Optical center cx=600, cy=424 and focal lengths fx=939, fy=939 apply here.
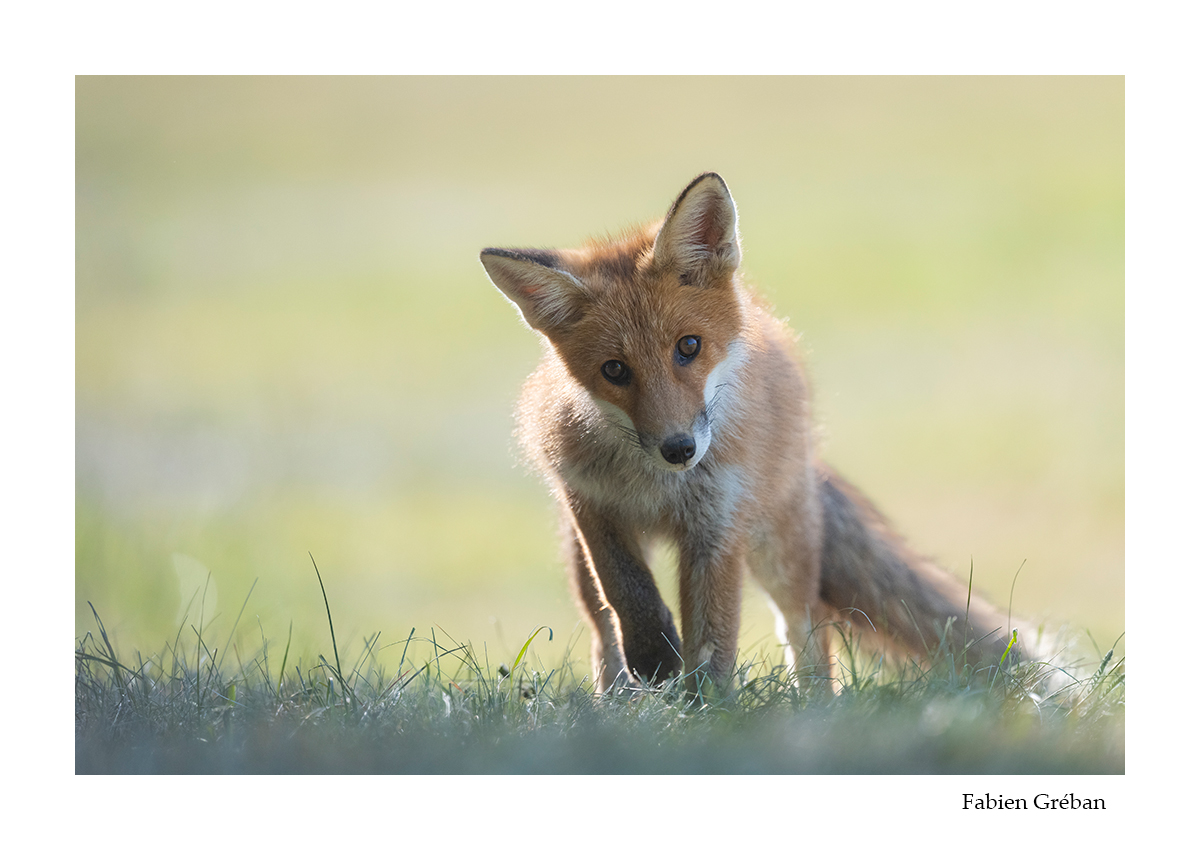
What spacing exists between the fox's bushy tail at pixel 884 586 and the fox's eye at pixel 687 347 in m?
1.53

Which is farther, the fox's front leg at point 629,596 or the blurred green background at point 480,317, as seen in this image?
the blurred green background at point 480,317

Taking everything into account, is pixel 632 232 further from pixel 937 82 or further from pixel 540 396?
pixel 937 82

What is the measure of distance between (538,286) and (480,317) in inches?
381

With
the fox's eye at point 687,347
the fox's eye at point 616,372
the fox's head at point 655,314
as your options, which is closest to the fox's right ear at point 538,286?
the fox's head at point 655,314

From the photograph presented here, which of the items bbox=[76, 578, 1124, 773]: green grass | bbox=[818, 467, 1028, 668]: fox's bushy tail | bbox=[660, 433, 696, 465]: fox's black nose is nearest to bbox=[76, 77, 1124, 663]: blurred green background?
bbox=[818, 467, 1028, 668]: fox's bushy tail

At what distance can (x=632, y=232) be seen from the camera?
4.21 meters

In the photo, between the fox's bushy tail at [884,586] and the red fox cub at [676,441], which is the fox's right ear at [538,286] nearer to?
the red fox cub at [676,441]

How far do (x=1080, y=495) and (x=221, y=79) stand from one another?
32.2 ft

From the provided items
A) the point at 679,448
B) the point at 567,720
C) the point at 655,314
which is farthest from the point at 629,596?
the point at 655,314

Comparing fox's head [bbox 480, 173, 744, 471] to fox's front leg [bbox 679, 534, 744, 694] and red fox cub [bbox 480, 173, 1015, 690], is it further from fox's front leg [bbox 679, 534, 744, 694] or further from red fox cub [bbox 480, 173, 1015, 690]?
fox's front leg [bbox 679, 534, 744, 694]

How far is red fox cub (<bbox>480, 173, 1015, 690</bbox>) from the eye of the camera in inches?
140

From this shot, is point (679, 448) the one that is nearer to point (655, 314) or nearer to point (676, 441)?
point (676, 441)

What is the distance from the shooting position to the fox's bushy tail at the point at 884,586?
15.2 feet

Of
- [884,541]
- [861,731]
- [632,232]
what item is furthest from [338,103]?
[861,731]
